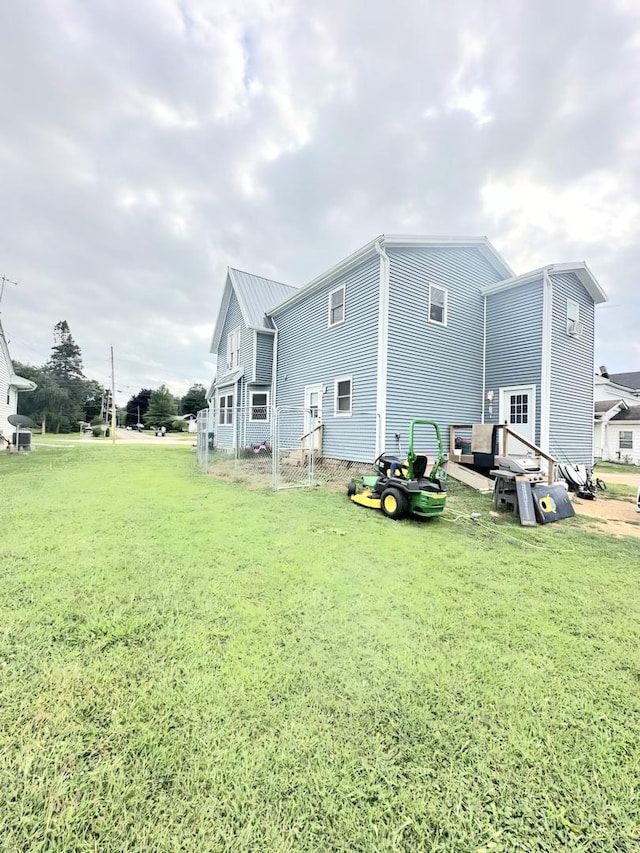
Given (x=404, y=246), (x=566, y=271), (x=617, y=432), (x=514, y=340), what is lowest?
(x=617, y=432)

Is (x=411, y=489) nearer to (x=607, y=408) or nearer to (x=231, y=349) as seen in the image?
(x=231, y=349)

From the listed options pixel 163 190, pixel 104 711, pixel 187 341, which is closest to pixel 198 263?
pixel 163 190

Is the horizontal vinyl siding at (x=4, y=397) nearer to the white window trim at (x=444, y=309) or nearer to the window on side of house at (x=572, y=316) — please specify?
the white window trim at (x=444, y=309)

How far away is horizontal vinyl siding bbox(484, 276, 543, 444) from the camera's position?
10.5 m

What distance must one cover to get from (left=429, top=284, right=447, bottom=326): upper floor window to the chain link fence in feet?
13.0

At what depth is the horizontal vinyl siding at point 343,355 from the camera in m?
10.0

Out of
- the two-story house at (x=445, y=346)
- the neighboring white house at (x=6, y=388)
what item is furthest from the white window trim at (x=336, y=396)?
the neighboring white house at (x=6, y=388)

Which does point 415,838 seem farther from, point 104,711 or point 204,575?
point 204,575

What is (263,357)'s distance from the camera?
15094mm

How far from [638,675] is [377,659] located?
169 cm

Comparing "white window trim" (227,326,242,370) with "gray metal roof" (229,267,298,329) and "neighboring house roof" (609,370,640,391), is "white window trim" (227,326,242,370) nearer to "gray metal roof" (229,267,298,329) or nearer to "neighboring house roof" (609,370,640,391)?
"gray metal roof" (229,267,298,329)

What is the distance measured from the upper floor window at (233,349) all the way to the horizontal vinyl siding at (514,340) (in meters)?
11.1

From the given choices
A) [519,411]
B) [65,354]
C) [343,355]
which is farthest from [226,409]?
[65,354]

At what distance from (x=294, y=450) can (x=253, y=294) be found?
27.4ft
